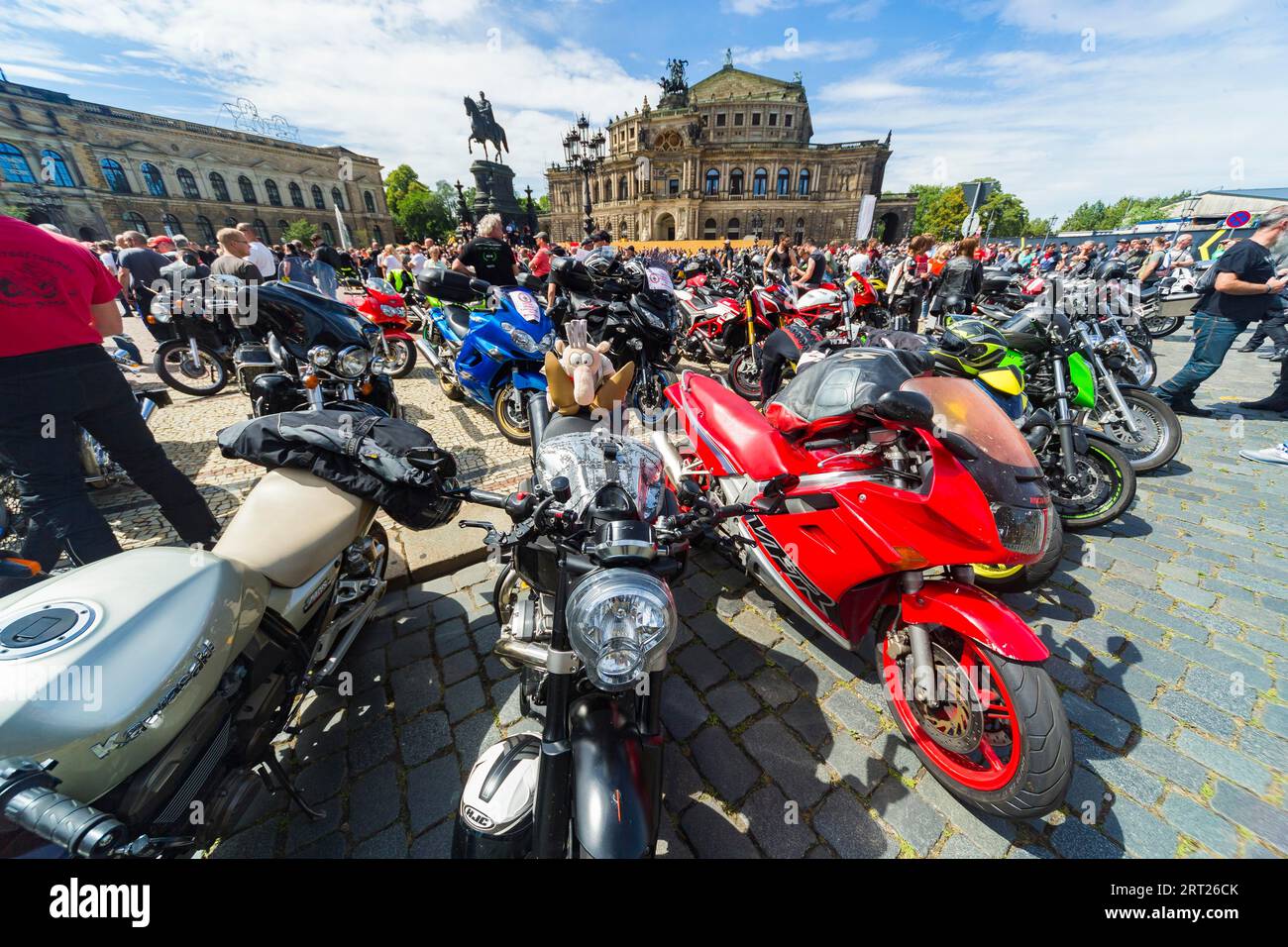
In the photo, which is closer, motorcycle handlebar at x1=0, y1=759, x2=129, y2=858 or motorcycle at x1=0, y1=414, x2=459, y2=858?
motorcycle handlebar at x1=0, y1=759, x2=129, y2=858

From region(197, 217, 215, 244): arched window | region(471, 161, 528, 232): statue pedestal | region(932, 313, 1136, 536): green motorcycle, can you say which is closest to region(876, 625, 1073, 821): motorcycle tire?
region(932, 313, 1136, 536): green motorcycle

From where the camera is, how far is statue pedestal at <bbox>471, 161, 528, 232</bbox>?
71.6ft

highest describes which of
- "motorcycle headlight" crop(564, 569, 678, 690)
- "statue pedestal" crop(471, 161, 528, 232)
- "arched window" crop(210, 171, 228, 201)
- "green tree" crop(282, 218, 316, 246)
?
"arched window" crop(210, 171, 228, 201)

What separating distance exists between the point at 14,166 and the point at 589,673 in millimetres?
68566

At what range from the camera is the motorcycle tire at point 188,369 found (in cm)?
671

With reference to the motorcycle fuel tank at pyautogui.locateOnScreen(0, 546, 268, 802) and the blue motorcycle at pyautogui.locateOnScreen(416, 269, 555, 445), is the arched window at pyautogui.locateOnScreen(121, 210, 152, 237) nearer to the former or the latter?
the blue motorcycle at pyautogui.locateOnScreen(416, 269, 555, 445)

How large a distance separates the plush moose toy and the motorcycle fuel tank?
5.49 feet

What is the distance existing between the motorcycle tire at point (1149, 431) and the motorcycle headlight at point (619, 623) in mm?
5714

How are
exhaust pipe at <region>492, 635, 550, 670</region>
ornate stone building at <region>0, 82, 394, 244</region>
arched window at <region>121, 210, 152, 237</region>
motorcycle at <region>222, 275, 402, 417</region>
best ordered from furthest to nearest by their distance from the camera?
1. arched window at <region>121, 210, 152, 237</region>
2. ornate stone building at <region>0, 82, 394, 244</region>
3. motorcycle at <region>222, 275, 402, 417</region>
4. exhaust pipe at <region>492, 635, 550, 670</region>

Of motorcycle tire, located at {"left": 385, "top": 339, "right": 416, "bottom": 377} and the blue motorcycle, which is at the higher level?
the blue motorcycle

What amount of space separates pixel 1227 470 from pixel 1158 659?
3.97 m

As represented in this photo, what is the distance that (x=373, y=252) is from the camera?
68.5 feet

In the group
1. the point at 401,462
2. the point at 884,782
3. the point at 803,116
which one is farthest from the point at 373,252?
the point at 803,116

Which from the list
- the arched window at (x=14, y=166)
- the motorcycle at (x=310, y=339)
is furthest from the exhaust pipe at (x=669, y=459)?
the arched window at (x=14, y=166)
